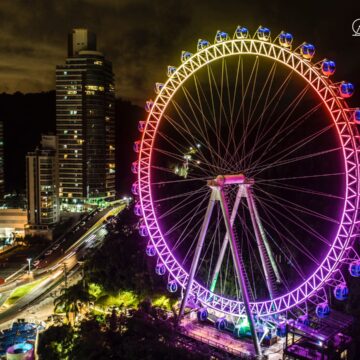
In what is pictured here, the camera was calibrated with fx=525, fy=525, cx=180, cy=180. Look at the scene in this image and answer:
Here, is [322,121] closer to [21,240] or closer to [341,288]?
[341,288]

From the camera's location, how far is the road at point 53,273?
39.6 metres

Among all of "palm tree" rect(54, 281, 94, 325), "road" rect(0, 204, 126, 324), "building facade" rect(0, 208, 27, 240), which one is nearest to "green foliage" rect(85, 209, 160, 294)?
"palm tree" rect(54, 281, 94, 325)

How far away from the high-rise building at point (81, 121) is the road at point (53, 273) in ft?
56.8

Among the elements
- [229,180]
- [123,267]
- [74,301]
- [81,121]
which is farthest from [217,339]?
[81,121]

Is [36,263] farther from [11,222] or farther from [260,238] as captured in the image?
[260,238]

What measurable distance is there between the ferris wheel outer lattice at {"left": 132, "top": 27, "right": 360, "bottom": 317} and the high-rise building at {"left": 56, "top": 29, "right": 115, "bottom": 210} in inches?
2142

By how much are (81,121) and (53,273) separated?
35.7 m

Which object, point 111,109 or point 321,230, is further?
point 111,109

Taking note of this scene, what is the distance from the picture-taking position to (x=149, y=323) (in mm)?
24141

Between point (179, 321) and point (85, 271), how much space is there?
47.5ft

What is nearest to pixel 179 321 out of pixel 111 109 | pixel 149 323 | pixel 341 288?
pixel 149 323

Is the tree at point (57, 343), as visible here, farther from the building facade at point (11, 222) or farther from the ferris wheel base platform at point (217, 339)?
the building facade at point (11, 222)

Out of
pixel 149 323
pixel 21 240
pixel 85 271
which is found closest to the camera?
pixel 149 323

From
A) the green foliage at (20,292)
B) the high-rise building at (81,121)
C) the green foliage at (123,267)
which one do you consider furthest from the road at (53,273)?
the high-rise building at (81,121)
